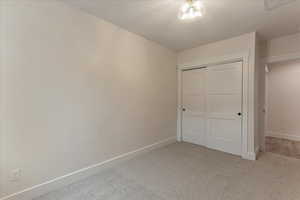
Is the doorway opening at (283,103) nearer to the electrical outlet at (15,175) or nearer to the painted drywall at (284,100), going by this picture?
the painted drywall at (284,100)

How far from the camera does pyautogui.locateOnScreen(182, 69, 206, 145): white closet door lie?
3674mm

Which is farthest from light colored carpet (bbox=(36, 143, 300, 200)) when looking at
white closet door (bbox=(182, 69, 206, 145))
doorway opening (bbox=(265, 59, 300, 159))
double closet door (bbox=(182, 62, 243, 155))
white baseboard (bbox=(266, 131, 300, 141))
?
white baseboard (bbox=(266, 131, 300, 141))

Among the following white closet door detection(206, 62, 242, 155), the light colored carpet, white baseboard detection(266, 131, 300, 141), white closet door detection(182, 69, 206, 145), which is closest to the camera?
the light colored carpet

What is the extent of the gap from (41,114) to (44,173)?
759 millimetres

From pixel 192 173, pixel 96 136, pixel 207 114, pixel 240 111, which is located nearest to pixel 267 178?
pixel 192 173

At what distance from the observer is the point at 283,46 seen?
2.99 meters

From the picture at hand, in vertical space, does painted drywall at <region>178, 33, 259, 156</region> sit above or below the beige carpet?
above

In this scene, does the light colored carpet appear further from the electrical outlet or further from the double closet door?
the double closet door

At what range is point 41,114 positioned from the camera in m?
1.84

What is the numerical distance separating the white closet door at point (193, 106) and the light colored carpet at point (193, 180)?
85cm

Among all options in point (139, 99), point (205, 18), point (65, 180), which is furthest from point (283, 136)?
point (65, 180)

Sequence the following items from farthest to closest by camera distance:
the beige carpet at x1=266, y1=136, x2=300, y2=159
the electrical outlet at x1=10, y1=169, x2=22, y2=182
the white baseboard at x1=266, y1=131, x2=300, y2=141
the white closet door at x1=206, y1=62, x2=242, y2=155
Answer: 1. the white baseboard at x1=266, y1=131, x2=300, y2=141
2. the beige carpet at x1=266, y1=136, x2=300, y2=159
3. the white closet door at x1=206, y1=62, x2=242, y2=155
4. the electrical outlet at x1=10, y1=169, x2=22, y2=182

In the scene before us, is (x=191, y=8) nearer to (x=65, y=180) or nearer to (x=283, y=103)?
(x=65, y=180)

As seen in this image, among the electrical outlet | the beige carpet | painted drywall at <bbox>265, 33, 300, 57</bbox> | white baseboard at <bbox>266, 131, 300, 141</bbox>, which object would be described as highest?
painted drywall at <bbox>265, 33, 300, 57</bbox>
